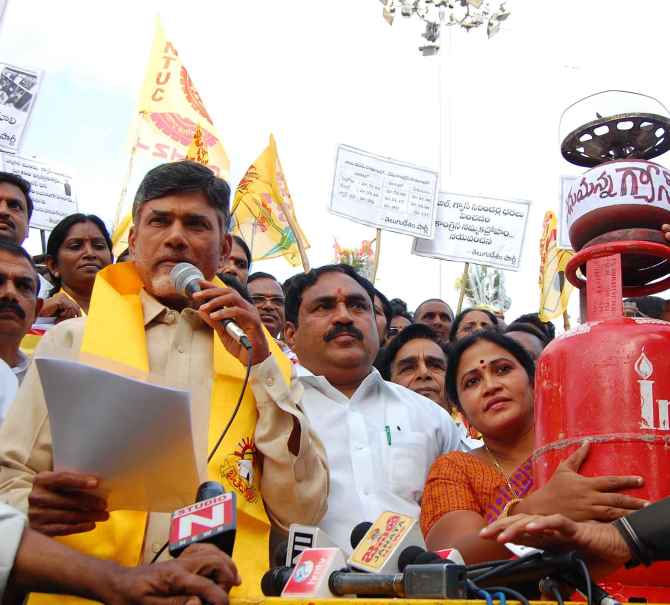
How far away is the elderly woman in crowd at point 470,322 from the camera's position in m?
6.34

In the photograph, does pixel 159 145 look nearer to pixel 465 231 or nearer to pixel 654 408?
pixel 465 231

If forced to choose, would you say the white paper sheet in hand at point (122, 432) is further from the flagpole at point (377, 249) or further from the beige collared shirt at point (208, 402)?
the flagpole at point (377, 249)

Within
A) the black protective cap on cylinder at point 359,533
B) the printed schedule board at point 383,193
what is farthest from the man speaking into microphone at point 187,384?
the printed schedule board at point 383,193

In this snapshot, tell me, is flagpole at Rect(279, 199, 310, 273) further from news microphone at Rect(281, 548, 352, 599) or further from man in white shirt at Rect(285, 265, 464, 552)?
news microphone at Rect(281, 548, 352, 599)

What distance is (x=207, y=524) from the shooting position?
1797 millimetres

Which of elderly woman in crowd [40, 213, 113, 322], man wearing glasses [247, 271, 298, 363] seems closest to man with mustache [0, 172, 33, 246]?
elderly woman in crowd [40, 213, 113, 322]

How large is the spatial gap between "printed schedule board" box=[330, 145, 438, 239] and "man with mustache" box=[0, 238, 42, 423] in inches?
157

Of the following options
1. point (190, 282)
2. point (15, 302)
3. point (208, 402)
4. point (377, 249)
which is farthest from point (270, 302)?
point (208, 402)

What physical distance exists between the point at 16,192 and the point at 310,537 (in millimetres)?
4030

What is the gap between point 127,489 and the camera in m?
2.15

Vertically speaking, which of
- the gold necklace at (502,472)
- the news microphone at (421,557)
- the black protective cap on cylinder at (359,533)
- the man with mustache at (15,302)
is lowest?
the news microphone at (421,557)

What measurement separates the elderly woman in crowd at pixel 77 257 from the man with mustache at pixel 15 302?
45.7 inches

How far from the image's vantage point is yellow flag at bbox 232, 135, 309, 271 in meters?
8.27

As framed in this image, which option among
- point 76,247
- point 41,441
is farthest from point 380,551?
point 76,247
